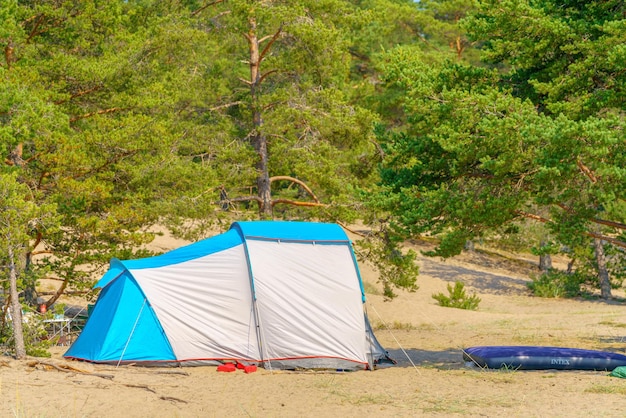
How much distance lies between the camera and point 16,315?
1158 centimetres

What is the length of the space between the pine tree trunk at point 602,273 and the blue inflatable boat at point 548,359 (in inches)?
598

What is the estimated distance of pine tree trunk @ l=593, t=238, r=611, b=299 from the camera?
26516 mm

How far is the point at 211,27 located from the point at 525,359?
12353 mm

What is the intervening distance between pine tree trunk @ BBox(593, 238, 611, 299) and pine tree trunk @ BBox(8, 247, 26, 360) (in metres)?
20.0

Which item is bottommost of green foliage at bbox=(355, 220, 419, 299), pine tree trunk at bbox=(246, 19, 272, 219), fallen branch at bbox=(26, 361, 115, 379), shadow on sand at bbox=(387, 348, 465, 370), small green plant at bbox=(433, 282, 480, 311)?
small green plant at bbox=(433, 282, 480, 311)

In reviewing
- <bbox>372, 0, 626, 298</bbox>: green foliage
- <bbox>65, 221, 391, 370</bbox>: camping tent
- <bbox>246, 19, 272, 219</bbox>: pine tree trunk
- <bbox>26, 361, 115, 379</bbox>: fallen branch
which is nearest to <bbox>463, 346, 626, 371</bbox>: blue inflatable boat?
<bbox>372, 0, 626, 298</bbox>: green foliage

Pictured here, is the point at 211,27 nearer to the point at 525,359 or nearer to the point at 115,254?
the point at 115,254

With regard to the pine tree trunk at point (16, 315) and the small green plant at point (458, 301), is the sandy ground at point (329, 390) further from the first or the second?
the small green plant at point (458, 301)

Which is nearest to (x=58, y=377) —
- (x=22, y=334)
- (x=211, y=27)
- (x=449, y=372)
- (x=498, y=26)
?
(x=22, y=334)

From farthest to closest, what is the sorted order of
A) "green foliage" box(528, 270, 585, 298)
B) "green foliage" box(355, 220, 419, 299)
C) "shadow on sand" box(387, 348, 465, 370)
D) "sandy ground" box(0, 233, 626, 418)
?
"green foliage" box(528, 270, 585, 298) → "green foliage" box(355, 220, 419, 299) → "shadow on sand" box(387, 348, 465, 370) → "sandy ground" box(0, 233, 626, 418)

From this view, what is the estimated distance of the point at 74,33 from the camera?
17234 millimetres

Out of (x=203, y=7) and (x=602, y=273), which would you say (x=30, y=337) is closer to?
(x=203, y=7)

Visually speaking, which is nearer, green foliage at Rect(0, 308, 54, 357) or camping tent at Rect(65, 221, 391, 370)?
green foliage at Rect(0, 308, 54, 357)

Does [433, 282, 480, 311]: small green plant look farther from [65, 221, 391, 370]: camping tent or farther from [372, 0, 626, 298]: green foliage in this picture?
[65, 221, 391, 370]: camping tent
